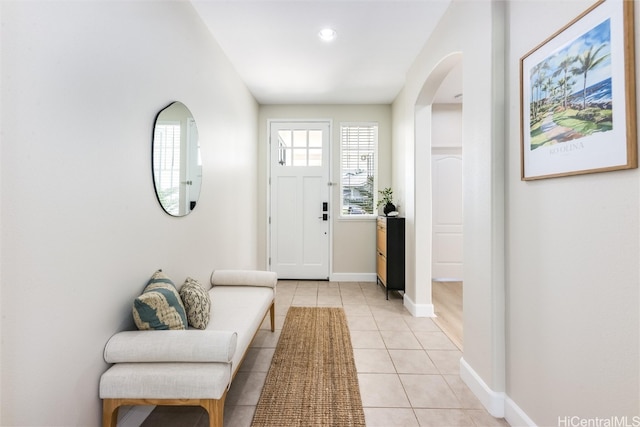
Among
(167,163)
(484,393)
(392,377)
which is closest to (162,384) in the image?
(167,163)

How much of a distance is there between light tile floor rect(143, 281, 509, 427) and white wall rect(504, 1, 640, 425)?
40 cm

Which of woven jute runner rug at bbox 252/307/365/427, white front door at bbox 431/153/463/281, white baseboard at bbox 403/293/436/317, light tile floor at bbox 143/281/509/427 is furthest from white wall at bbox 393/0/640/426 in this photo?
white front door at bbox 431/153/463/281

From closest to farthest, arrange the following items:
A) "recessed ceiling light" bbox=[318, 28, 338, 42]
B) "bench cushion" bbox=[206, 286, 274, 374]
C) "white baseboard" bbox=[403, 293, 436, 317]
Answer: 1. "bench cushion" bbox=[206, 286, 274, 374]
2. "recessed ceiling light" bbox=[318, 28, 338, 42]
3. "white baseboard" bbox=[403, 293, 436, 317]

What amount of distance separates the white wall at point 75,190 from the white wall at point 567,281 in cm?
208

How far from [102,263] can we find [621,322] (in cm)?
211

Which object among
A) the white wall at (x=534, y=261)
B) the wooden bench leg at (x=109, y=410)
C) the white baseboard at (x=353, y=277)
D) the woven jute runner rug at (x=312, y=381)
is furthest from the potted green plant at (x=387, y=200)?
the wooden bench leg at (x=109, y=410)

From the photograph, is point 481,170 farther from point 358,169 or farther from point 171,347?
point 358,169

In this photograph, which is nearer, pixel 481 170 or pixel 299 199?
pixel 481 170

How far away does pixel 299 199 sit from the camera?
4629mm

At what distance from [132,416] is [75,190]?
1217 mm

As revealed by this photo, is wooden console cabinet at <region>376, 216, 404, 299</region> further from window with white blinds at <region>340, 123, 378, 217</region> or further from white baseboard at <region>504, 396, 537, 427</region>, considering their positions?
white baseboard at <region>504, 396, 537, 427</region>

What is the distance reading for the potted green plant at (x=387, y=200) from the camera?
12.9 ft

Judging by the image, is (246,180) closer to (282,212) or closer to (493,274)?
(282,212)

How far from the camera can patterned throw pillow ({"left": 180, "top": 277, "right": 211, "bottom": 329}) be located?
5.77 feet
